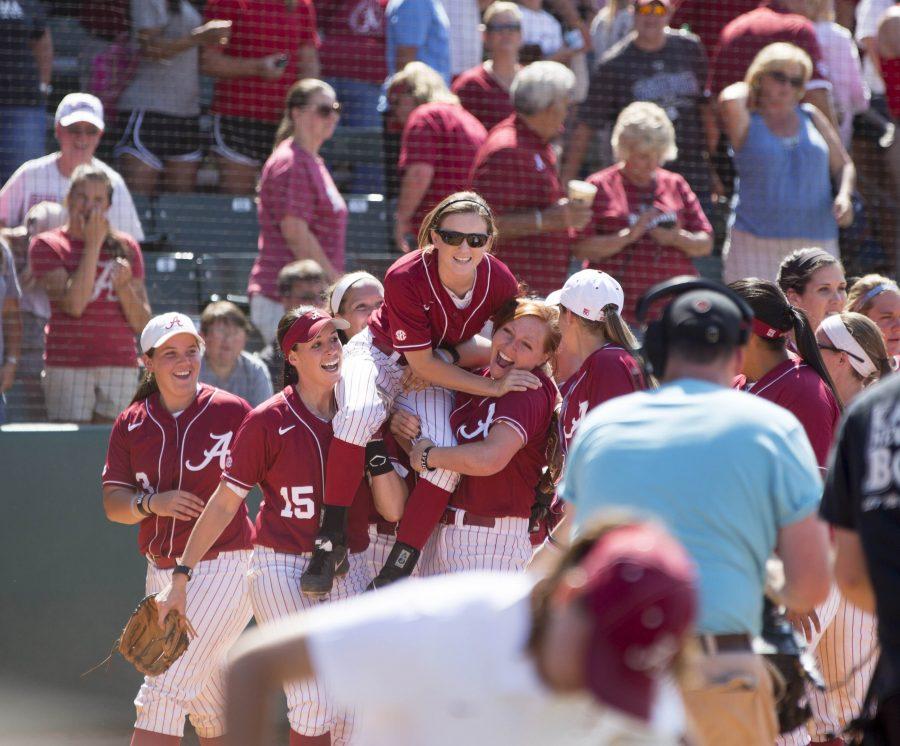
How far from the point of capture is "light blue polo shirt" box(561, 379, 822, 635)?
2.78m

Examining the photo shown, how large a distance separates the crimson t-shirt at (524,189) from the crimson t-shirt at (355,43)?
5.89 ft

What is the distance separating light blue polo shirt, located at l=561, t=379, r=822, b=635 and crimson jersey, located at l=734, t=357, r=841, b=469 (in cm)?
152

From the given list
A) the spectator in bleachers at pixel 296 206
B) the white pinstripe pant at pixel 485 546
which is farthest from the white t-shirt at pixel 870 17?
the white pinstripe pant at pixel 485 546

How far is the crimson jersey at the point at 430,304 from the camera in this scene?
4.77m

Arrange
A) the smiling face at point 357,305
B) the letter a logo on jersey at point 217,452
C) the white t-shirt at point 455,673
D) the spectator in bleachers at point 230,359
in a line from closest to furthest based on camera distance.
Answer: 1. the white t-shirt at point 455,673
2. the letter a logo on jersey at point 217,452
3. the smiling face at point 357,305
4. the spectator in bleachers at point 230,359

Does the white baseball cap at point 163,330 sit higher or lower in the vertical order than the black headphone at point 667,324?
lower

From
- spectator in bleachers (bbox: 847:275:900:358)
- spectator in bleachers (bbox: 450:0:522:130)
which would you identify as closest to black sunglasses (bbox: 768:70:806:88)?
spectator in bleachers (bbox: 450:0:522:130)

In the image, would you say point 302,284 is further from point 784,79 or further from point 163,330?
point 784,79

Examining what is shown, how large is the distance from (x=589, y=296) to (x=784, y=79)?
3.72m

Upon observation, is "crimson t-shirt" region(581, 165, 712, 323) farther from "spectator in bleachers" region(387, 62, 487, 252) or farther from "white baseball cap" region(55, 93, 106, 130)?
"white baseball cap" region(55, 93, 106, 130)

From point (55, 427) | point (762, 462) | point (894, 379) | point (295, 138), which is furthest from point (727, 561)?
point (295, 138)

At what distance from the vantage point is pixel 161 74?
8.21 metres

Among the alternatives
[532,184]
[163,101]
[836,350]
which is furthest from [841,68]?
[836,350]

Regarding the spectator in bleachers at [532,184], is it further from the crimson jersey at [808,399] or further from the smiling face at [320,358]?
the crimson jersey at [808,399]
